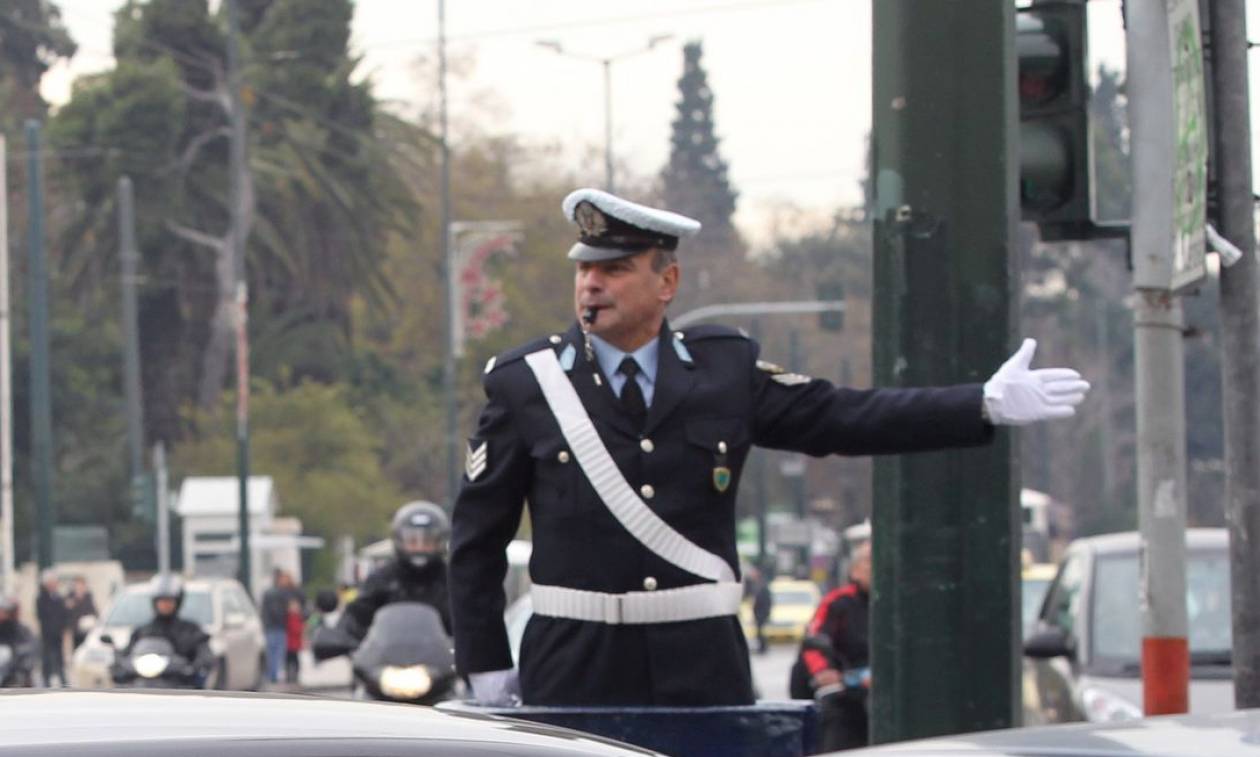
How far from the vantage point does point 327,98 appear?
229ft

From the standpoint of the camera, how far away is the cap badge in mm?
5656

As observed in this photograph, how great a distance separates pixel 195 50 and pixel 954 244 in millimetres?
64280

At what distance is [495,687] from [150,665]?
13.9m

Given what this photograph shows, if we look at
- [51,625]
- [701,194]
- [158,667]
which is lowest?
[51,625]

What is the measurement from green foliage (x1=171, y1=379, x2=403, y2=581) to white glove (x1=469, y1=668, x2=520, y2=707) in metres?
58.4

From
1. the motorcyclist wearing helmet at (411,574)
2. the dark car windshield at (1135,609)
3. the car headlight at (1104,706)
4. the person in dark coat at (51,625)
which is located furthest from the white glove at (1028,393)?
the person in dark coat at (51,625)

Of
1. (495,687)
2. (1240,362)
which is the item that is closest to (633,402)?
(495,687)

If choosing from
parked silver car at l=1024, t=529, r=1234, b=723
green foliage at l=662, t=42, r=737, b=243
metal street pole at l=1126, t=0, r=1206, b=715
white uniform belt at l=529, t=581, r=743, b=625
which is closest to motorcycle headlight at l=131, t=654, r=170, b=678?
parked silver car at l=1024, t=529, r=1234, b=723

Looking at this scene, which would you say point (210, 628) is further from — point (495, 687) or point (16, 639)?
point (495, 687)

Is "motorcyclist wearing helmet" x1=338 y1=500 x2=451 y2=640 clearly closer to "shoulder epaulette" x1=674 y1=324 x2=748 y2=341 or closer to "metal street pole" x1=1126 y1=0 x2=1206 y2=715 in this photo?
"metal street pole" x1=1126 y1=0 x2=1206 y2=715

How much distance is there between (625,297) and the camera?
18.5 feet

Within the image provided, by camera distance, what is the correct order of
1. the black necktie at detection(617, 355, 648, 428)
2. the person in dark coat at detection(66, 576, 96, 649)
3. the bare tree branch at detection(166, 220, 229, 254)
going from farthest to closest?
1. the bare tree branch at detection(166, 220, 229, 254)
2. the person in dark coat at detection(66, 576, 96, 649)
3. the black necktie at detection(617, 355, 648, 428)

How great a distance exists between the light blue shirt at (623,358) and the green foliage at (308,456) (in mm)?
58473

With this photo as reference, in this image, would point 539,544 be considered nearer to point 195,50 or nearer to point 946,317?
point 946,317
